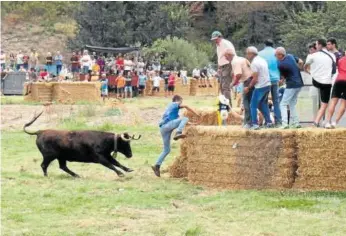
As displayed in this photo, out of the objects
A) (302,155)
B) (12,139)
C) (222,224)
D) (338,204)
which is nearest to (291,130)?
(302,155)

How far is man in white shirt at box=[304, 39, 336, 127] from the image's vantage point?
16.9 metres

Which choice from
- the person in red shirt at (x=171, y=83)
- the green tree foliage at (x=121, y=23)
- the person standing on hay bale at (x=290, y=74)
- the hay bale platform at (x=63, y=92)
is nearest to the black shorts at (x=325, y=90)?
the person standing on hay bale at (x=290, y=74)

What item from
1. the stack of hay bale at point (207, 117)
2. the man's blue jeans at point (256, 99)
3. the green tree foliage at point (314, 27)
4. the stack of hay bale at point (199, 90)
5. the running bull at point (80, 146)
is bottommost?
the stack of hay bale at point (199, 90)

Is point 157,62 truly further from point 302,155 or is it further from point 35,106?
point 302,155

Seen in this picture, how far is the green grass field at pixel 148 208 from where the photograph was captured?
498 inches

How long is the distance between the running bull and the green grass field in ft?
1.15

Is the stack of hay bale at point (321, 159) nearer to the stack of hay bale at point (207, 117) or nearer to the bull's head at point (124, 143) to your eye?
the bull's head at point (124, 143)

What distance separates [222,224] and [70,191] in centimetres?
421

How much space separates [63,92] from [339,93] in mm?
26156

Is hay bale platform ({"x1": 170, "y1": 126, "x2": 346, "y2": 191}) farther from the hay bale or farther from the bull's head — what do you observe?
the hay bale

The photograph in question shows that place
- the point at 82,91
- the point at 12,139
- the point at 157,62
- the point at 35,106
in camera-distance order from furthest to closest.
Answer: the point at 157,62
the point at 82,91
the point at 35,106
the point at 12,139

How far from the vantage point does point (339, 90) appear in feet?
52.8

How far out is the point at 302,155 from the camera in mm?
15922

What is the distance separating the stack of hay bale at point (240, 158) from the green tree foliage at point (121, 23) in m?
A: 47.8
